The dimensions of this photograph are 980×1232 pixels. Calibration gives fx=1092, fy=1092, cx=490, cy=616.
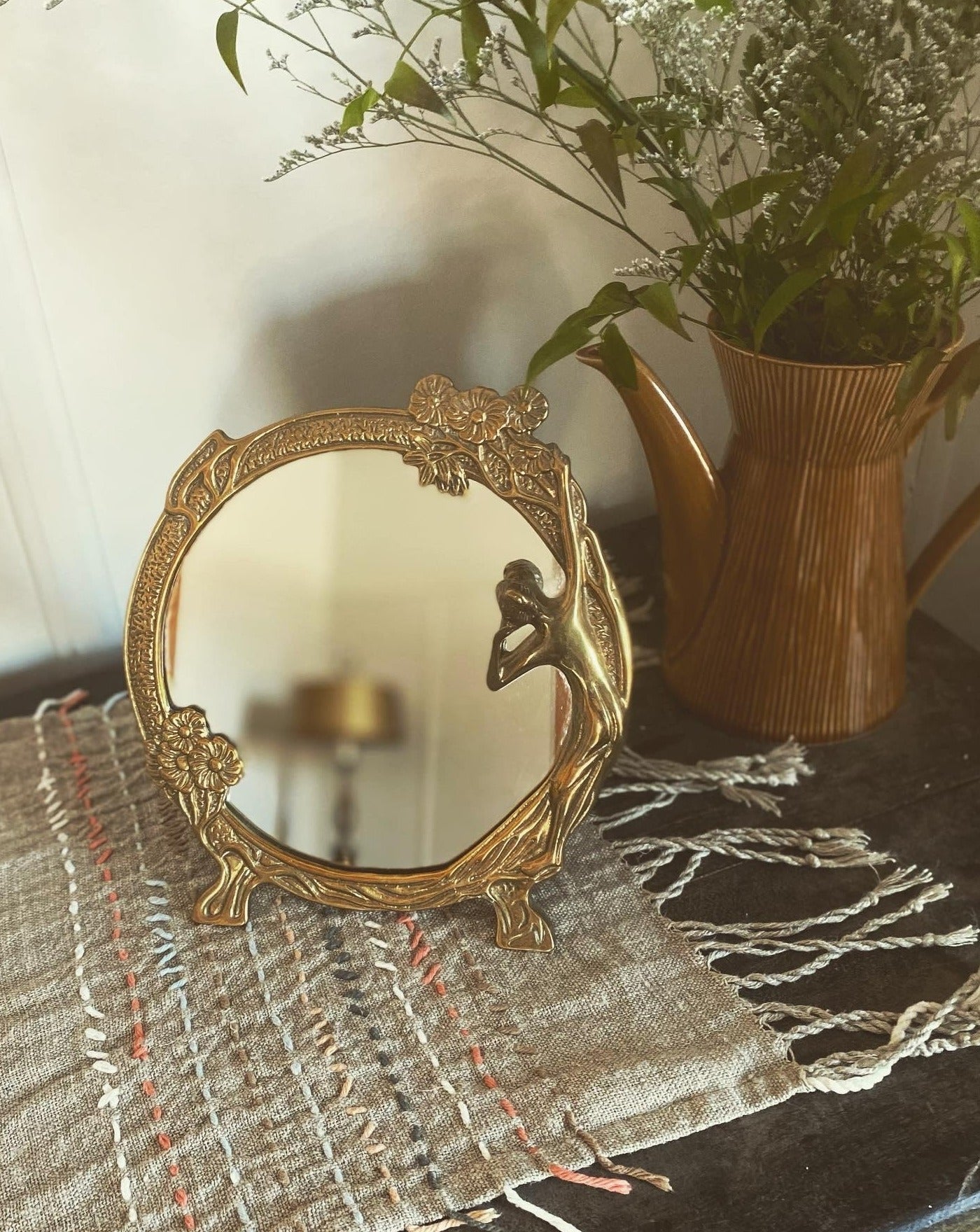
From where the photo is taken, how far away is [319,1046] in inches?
23.6

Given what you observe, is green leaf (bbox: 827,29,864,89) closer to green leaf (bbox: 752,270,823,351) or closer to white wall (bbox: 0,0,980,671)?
green leaf (bbox: 752,270,823,351)

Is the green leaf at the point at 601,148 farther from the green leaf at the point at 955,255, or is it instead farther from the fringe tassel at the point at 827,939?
the fringe tassel at the point at 827,939

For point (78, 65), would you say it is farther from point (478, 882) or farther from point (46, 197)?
point (478, 882)

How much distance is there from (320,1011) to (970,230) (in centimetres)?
53

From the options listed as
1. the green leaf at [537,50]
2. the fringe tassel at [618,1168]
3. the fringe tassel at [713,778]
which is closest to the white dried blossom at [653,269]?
the green leaf at [537,50]

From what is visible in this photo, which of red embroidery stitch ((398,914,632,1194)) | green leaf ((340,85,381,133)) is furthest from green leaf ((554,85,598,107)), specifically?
red embroidery stitch ((398,914,632,1194))

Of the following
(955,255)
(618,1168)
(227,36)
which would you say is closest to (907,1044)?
(618,1168)

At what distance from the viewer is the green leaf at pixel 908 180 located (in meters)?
0.51

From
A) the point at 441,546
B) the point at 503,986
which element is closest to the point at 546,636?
the point at 441,546

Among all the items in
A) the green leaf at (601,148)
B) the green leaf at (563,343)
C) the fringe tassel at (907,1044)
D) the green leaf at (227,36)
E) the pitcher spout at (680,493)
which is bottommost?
the fringe tassel at (907,1044)

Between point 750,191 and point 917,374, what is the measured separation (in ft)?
0.43

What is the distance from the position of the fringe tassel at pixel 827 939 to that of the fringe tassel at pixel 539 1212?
0.15 metres

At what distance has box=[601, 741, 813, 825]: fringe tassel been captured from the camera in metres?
0.76

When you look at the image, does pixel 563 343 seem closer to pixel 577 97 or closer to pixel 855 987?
pixel 577 97
